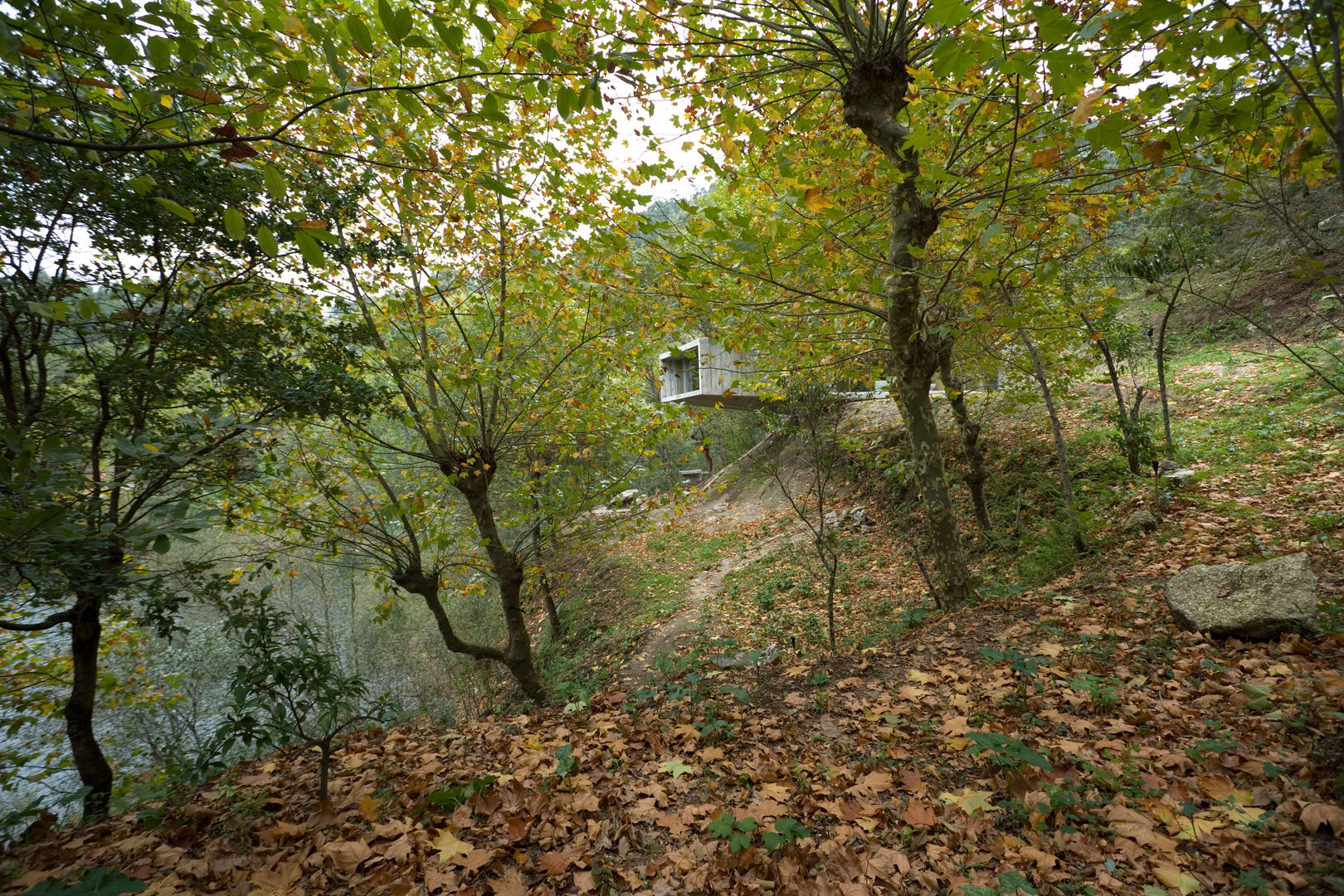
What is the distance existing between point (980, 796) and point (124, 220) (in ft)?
20.8

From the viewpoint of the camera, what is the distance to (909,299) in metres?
5.29

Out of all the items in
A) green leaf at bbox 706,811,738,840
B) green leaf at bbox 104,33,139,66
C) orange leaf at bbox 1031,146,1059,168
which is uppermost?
green leaf at bbox 104,33,139,66

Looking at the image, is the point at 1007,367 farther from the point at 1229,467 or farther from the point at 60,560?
the point at 60,560

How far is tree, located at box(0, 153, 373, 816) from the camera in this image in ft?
10.5

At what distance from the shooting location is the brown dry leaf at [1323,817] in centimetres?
205

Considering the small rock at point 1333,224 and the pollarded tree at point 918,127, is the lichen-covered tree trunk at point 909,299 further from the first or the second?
the small rock at point 1333,224

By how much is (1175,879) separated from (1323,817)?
2.16 feet

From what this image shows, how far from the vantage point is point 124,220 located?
3.68 meters

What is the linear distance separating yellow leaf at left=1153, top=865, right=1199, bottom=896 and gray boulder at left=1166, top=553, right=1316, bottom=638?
8.69ft

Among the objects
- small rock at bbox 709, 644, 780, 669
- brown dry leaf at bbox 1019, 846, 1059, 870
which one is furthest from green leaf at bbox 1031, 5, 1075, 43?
small rock at bbox 709, 644, 780, 669

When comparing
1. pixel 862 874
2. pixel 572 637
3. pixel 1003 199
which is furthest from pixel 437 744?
pixel 572 637

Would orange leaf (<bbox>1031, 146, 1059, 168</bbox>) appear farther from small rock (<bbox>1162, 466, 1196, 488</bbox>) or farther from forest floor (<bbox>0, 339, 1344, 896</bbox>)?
small rock (<bbox>1162, 466, 1196, 488</bbox>)

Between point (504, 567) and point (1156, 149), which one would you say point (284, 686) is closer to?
point (504, 567)

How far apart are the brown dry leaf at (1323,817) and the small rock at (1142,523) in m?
4.94
